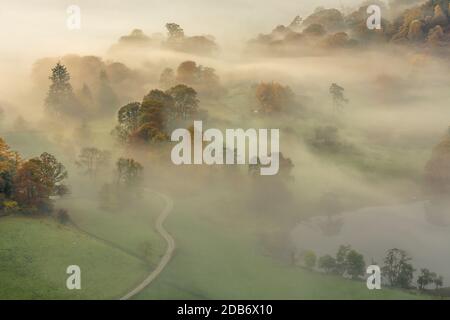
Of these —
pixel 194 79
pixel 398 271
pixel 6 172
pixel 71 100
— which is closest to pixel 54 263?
pixel 6 172

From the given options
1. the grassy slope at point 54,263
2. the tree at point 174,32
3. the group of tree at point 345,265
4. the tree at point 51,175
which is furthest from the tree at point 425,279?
the tree at point 174,32

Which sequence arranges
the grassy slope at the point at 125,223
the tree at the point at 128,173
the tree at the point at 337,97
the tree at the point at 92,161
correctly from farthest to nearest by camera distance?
the tree at the point at 337,97 < the tree at the point at 92,161 < the tree at the point at 128,173 < the grassy slope at the point at 125,223

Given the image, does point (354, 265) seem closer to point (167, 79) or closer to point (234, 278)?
point (234, 278)

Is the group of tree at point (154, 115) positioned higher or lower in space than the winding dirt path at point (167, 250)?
higher

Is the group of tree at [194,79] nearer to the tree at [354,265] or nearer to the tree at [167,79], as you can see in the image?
the tree at [167,79]
